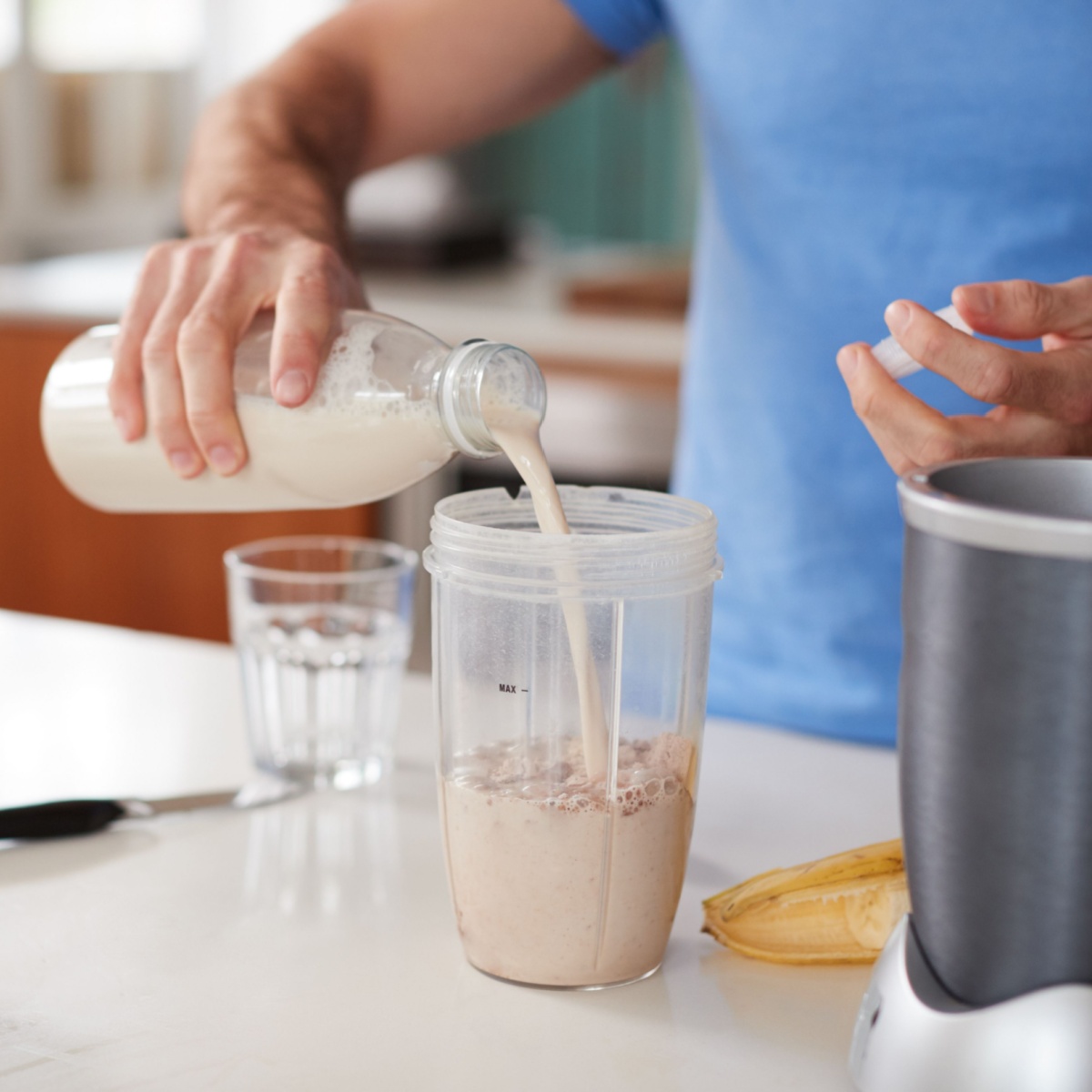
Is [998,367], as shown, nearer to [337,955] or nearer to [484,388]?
[484,388]

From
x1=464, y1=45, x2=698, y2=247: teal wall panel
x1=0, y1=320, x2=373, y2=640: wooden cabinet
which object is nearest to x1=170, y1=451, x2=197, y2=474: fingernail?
x1=0, y1=320, x2=373, y2=640: wooden cabinet

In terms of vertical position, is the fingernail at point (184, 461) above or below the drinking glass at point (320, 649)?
above

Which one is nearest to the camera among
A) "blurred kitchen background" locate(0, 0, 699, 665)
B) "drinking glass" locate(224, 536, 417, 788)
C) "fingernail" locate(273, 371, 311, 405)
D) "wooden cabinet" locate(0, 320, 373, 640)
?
"fingernail" locate(273, 371, 311, 405)

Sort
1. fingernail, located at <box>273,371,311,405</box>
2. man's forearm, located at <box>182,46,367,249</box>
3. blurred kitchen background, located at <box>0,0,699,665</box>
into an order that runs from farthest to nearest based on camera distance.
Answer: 1. blurred kitchen background, located at <box>0,0,699,665</box>
2. man's forearm, located at <box>182,46,367,249</box>
3. fingernail, located at <box>273,371,311,405</box>

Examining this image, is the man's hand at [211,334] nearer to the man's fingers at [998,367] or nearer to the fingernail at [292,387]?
the fingernail at [292,387]

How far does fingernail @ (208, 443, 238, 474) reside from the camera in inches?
30.1

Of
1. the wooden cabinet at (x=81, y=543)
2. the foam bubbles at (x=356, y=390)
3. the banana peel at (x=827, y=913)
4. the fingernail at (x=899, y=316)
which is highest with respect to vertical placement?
the fingernail at (x=899, y=316)

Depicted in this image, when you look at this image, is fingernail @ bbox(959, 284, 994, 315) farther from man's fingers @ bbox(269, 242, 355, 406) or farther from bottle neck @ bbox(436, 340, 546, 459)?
man's fingers @ bbox(269, 242, 355, 406)

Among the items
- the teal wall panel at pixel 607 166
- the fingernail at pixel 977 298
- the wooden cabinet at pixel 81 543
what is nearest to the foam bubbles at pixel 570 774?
the fingernail at pixel 977 298

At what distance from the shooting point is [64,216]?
4.16 metres

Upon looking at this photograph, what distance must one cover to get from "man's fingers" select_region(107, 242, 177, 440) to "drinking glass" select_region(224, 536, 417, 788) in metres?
0.14

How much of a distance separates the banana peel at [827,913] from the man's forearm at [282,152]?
0.55m

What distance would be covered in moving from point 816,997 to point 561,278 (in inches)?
95.4

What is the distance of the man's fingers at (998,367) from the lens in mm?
639
